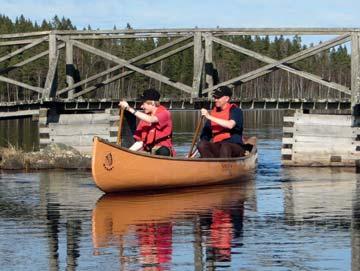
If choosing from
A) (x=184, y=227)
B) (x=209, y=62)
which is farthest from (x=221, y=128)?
(x=209, y=62)

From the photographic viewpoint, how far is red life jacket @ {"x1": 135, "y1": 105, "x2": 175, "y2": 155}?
1812cm

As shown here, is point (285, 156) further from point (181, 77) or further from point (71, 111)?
point (181, 77)

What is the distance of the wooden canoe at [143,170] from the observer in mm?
17016

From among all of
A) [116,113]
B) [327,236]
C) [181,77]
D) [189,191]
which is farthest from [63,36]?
[181,77]

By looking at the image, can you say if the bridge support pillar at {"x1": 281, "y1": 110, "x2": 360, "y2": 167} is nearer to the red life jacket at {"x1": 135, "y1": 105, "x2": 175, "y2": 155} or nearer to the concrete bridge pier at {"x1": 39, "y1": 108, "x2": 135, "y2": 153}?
the concrete bridge pier at {"x1": 39, "y1": 108, "x2": 135, "y2": 153}

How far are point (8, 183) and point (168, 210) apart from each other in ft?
18.7

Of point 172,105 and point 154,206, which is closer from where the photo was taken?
point 154,206

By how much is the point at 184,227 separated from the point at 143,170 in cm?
428

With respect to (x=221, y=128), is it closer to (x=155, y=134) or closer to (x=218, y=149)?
(x=218, y=149)

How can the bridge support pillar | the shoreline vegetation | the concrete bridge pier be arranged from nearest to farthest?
the shoreline vegetation, the bridge support pillar, the concrete bridge pier

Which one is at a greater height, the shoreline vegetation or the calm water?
the shoreline vegetation

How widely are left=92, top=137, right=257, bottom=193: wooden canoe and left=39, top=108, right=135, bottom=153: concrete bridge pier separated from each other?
6.42m

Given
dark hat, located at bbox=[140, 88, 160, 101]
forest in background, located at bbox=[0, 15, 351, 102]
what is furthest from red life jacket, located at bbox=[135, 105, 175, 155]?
forest in background, located at bbox=[0, 15, 351, 102]

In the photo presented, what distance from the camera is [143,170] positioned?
17359 mm
